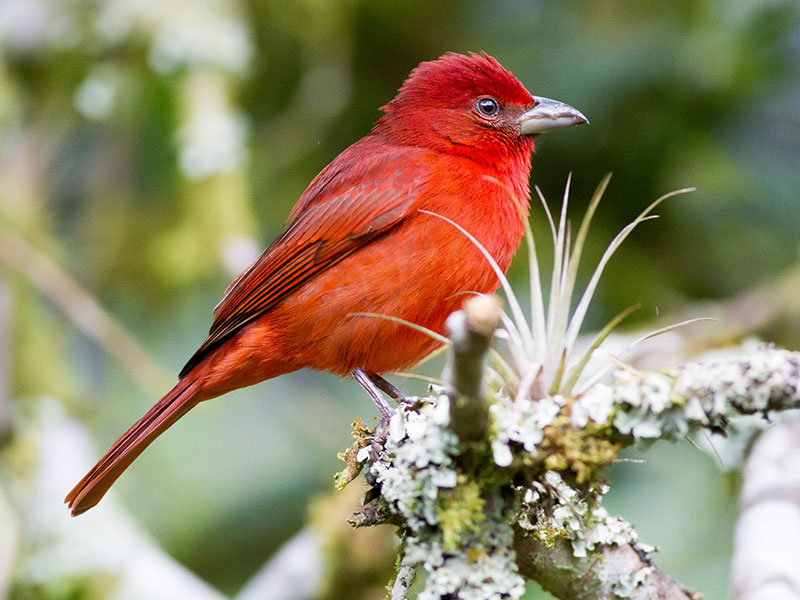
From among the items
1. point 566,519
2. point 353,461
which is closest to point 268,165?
point 353,461

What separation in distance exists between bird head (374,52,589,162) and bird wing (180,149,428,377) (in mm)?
180

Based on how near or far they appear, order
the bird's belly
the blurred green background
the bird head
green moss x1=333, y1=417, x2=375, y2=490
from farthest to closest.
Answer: the blurred green background
the bird head
the bird's belly
green moss x1=333, y1=417, x2=375, y2=490

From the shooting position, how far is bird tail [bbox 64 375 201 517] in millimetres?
3201

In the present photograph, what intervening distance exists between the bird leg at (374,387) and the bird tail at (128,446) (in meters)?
0.61

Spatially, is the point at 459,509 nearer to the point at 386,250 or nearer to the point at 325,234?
the point at 386,250

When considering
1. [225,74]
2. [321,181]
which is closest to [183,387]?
[321,181]

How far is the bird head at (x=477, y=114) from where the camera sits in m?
3.51

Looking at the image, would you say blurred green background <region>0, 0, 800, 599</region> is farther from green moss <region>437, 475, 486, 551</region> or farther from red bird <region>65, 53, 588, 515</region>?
green moss <region>437, 475, 486, 551</region>

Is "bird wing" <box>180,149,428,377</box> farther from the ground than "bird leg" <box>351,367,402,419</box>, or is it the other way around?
"bird wing" <box>180,149,428,377</box>

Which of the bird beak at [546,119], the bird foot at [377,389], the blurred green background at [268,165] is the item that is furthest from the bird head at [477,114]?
the blurred green background at [268,165]

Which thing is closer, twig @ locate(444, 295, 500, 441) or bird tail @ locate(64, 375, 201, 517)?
twig @ locate(444, 295, 500, 441)

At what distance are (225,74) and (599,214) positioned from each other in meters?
2.27

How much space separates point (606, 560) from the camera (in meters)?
1.99

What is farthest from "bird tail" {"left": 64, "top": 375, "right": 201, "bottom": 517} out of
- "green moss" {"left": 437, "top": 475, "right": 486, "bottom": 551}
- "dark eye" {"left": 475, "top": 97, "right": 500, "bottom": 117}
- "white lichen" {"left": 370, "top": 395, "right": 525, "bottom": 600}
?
"green moss" {"left": 437, "top": 475, "right": 486, "bottom": 551}
